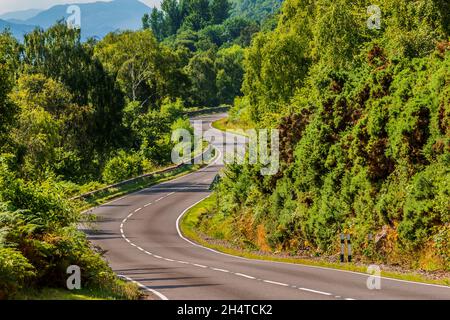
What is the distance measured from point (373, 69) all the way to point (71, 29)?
149 feet

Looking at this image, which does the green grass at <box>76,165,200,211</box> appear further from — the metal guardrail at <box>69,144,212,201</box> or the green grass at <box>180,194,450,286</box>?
the green grass at <box>180,194,450,286</box>

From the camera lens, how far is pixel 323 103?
102 ft

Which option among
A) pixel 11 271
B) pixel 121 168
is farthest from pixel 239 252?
pixel 121 168

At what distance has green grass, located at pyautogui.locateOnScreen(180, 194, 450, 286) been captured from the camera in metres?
19.9

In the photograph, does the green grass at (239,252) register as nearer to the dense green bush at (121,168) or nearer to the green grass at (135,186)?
the green grass at (135,186)

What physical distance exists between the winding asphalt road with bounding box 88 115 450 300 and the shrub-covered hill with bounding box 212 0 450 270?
3064mm

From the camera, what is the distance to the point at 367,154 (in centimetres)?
2700

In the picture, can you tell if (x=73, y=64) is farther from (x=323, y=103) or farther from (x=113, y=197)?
(x=323, y=103)

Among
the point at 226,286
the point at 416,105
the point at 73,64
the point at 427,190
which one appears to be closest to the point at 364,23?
the point at 416,105

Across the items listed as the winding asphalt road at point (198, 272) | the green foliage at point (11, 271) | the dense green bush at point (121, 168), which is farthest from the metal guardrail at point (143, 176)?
the green foliage at point (11, 271)

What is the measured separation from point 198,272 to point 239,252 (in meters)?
10.6

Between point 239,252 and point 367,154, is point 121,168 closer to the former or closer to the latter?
point 239,252

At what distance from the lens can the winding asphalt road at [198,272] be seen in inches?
640
